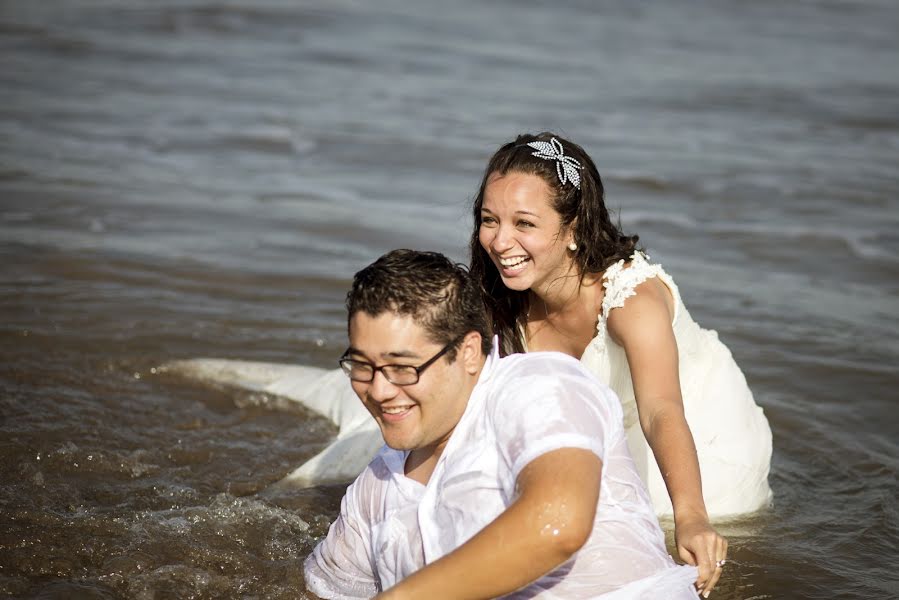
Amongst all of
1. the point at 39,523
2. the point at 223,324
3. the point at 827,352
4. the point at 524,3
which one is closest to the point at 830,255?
the point at 827,352

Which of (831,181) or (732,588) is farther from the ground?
(831,181)

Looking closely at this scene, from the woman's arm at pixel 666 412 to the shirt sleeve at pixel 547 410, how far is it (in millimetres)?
688

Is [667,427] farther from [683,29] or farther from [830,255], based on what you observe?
[683,29]

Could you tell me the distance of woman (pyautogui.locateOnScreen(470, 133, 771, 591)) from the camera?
13.4ft

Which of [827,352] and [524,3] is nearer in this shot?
[827,352]

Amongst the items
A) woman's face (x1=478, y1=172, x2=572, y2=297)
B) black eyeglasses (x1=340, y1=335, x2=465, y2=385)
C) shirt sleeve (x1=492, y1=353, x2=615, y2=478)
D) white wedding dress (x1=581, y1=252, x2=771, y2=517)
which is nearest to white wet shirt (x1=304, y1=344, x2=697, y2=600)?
shirt sleeve (x1=492, y1=353, x2=615, y2=478)

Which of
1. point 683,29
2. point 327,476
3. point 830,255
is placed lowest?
point 327,476

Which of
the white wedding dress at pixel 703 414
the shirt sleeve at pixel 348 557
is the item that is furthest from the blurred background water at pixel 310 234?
the shirt sleeve at pixel 348 557

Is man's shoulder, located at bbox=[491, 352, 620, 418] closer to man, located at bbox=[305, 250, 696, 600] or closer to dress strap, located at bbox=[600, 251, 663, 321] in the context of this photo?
man, located at bbox=[305, 250, 696, 600]

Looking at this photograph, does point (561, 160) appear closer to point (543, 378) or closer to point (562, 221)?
point (562, 221)

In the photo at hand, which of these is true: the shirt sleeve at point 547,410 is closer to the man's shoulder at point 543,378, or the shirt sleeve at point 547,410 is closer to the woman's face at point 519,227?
the man's shoulder at point 543,378

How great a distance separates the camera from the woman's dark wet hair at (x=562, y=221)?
169 inches

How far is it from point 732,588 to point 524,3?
2040cm

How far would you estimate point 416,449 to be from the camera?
126 inches
